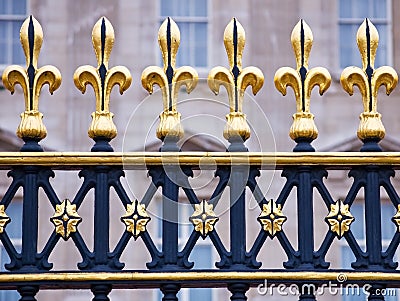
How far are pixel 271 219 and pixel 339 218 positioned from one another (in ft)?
0.86

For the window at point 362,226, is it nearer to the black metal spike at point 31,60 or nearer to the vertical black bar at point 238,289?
the vertical black bar at point 238,289

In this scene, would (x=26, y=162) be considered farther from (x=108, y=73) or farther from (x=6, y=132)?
(x=6, y=132)

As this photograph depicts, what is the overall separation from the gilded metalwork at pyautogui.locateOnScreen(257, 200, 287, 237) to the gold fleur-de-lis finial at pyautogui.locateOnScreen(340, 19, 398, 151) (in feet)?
1.42

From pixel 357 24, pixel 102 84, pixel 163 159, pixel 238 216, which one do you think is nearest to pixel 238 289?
pixel 238 216

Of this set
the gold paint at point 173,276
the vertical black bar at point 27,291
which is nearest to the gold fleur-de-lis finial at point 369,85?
the gold paint at point 173,276

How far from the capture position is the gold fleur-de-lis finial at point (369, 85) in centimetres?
492

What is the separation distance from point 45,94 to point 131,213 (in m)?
16.0

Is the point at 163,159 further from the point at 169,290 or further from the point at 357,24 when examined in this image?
the point at 357,24

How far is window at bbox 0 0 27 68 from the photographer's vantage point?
20.6m

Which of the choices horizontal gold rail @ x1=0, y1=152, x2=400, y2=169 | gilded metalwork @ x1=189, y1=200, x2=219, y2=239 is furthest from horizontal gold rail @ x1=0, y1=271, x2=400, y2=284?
horizontal gold rail @ x1=0, y1=152, x2=400, y2=169

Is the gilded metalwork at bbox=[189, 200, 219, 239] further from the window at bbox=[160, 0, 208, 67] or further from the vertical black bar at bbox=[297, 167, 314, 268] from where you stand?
the window at bbox=[160, 0, 208, 67]

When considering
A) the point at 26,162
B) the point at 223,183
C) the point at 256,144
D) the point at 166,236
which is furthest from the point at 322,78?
the point at 256,144

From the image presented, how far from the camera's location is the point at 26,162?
16.0ft

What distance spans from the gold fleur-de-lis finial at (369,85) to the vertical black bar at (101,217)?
100 cm
